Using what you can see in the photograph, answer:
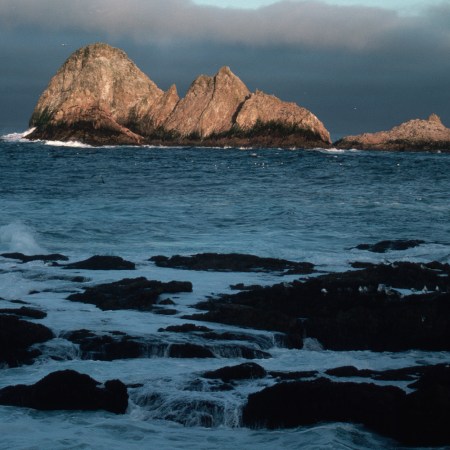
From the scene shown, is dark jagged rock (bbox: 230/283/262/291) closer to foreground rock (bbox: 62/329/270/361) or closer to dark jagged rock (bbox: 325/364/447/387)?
foreground rock (bbox: 62/329/270/361)

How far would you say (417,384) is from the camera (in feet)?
33.4

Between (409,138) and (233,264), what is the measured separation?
104448 millimetres

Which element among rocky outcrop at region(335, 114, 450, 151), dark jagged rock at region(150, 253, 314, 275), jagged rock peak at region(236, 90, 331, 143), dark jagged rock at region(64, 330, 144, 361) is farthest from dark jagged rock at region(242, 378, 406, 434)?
jagged rock peak at region(236, 90, 331, 143)

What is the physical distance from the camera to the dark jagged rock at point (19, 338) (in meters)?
11.7

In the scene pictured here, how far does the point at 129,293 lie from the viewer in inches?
645

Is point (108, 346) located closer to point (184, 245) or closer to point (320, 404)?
point (320, 404)

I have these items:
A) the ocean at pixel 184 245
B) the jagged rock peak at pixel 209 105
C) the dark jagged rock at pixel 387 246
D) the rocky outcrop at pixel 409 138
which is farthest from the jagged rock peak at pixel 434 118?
the dark jagged rock at pixel 387 246

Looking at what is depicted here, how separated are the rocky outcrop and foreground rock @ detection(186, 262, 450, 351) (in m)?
102

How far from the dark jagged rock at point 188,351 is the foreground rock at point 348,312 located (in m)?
1.63

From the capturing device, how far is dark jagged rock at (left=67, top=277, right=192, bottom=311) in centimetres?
1552

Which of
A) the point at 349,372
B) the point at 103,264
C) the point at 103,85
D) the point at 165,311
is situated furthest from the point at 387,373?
the point at 103,85

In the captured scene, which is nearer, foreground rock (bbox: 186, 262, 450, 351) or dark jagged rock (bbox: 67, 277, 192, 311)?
foreground rock (bbox: 186, 262, 450, 351)

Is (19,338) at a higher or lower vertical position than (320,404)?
higher

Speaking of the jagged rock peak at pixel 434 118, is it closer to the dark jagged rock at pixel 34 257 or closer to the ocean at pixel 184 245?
the ocean at pixel 184 245
